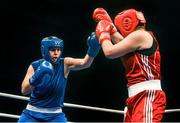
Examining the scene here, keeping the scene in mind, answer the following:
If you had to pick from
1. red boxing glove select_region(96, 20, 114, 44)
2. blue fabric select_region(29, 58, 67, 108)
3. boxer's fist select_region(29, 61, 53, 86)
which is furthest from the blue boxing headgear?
red boxing glove select_region(96, 20, 114, 44)

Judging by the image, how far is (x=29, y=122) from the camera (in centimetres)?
264

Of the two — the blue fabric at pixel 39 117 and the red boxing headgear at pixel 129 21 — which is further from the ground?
the red boxing headgear at pixel 129 21

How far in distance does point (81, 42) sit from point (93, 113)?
2092mm

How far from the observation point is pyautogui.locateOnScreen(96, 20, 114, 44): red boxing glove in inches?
86.4

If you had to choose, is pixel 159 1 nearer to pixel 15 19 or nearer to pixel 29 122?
pixel 15 19

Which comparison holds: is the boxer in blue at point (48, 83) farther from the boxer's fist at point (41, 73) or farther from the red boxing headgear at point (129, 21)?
the red boxing headgear at point (129, 21)

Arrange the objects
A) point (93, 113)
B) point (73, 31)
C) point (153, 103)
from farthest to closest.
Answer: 1. point (93, 113)
2. point (73, 31)
3. point (153, 103)

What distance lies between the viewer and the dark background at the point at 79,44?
5457 millimetres

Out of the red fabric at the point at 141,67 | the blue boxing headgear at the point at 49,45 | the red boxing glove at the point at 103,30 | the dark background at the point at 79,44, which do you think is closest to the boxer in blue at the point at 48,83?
the blue boxing headgear at the point at 49,45

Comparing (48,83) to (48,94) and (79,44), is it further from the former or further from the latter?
(79,44)

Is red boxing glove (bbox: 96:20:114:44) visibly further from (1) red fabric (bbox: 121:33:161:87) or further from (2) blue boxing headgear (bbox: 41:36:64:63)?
(2) blue boxing headgear (bbox: 41:36:64:63)

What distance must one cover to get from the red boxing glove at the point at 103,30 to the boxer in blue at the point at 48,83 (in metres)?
0.45

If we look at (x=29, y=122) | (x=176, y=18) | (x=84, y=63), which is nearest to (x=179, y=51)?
(x=176, y=18)

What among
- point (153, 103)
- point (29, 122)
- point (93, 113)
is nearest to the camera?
point (153, 103)
